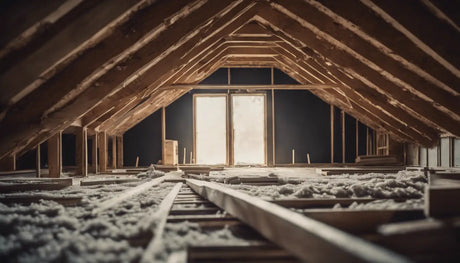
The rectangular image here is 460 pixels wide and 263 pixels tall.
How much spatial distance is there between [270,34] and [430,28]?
293cm

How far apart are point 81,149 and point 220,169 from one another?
2.85 m

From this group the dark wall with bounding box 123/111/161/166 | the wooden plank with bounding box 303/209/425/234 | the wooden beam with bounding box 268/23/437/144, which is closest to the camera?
the wooden plank with bounding box 303/209/425/234

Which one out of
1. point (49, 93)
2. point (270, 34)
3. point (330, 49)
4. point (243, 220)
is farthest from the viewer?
point (270, 34)

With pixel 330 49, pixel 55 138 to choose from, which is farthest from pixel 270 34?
pixel 55 138

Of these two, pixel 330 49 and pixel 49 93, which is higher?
pixel 330 49

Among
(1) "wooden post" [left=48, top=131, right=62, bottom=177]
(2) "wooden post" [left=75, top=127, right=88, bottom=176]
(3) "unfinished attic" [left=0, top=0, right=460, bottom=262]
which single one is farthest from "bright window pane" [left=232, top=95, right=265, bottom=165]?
(1) "wooden post" [left=48, top=131, right=62, bottom=177]

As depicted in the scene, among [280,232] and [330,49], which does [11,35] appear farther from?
[330,49]

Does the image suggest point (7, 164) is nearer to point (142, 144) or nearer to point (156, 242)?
point (142, 144)

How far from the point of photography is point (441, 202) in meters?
1.35

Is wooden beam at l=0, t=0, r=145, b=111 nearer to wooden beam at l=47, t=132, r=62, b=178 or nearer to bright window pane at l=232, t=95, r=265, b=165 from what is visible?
wooden beam at l=47, t=132, r=62, b=178

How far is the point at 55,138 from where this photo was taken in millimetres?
4598

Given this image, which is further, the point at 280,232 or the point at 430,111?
the point at 430,111

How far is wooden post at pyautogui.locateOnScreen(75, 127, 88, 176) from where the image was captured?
5.32 m

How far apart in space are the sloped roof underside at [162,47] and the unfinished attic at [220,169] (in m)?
0.01
